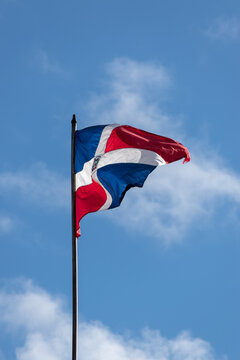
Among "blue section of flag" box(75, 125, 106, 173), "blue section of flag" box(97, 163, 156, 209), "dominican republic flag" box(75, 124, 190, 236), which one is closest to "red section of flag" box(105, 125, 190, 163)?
"dominican republic flag" box(75, 124, 190, 236)

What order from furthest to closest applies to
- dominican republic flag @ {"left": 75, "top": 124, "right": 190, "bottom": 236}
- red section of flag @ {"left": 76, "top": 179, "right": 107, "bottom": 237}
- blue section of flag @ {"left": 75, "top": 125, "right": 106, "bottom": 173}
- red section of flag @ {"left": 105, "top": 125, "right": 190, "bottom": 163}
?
1. red section of flag @ {"left": 105, "top": 125, "right": 190, "bottom": 163}
2. blue section of flag @ {"left": 75, "top": 125, "right": 106, "bottom": 173}
3. dominican republic flag @ {"left": 75, "top": 124, "right": 190, "bottom": 236}
4. red section of flag @ {"left": 76, "top": 179, "right": 107, "bottom": 237}

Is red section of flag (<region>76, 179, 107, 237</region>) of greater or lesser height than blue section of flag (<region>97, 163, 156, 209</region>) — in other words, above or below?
below

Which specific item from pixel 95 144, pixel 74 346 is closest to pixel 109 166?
pixel 95 144

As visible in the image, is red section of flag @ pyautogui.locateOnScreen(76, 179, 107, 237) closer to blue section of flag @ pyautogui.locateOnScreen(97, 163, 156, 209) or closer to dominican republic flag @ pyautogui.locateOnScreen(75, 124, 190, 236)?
dominican republic flag @ pyautogui.locateOnScreen(75, 124, 190, 236)

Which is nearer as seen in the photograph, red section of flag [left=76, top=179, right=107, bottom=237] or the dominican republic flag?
red section of flag [left=76, top=179, right=107, bottom=237]

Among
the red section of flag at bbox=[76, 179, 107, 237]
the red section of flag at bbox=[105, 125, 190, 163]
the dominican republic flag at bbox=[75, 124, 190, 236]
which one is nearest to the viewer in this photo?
the red section of flag at bbox=[76, 179, 107, 237]

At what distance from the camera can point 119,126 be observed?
23.5 m

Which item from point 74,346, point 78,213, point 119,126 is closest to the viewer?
point 74,346

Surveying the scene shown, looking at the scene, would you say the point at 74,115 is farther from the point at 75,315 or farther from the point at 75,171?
the point at 75,315

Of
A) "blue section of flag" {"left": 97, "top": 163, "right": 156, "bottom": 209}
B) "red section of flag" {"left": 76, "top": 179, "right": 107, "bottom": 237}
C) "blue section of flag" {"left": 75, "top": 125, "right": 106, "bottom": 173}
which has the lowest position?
"red section of flag" {"left": 76, "top": 179, "right": 107, "bottom": 237}

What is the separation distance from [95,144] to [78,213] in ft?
7.99

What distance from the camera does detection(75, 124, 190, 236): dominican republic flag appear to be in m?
22.2

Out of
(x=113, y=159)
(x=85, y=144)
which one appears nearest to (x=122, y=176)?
(x=113, y=159)

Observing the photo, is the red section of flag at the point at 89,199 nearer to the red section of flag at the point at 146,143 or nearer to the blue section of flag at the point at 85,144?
the blue section of flag at the point at 85,144
